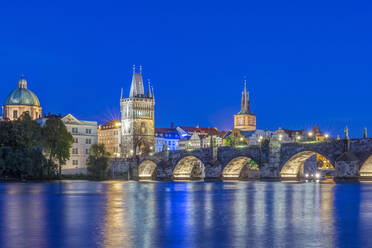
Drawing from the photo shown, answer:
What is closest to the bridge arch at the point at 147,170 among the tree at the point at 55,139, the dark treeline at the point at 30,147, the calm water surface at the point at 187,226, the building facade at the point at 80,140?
the building facade at the point at 80,140

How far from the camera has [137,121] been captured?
140m

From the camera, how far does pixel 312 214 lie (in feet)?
82.5

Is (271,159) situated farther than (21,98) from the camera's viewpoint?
No

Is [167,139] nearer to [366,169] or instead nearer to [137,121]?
[137,121]

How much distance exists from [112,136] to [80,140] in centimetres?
3052

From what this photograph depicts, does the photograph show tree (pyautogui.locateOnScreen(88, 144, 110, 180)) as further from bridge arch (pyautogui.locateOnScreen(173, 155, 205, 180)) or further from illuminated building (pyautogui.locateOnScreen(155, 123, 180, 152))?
illuminated building (pyautogui.locateOnScreen(155, 123, 180, 152))

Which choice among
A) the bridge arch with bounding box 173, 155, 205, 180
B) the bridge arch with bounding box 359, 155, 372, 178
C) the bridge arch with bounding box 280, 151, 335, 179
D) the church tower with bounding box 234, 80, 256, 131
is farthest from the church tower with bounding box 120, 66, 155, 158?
the bridge arch with bounding box 359, 155, 372, 178

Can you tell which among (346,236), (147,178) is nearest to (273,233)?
(346,236)

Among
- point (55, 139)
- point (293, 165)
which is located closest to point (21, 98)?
point (55, 139)

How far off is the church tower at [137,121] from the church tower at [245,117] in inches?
1617

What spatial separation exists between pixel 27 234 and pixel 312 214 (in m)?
12.8

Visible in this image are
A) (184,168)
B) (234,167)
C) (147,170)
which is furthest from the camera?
(147,170)

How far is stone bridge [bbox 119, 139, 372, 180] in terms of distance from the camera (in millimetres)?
68000

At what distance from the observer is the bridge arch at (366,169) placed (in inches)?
2692
